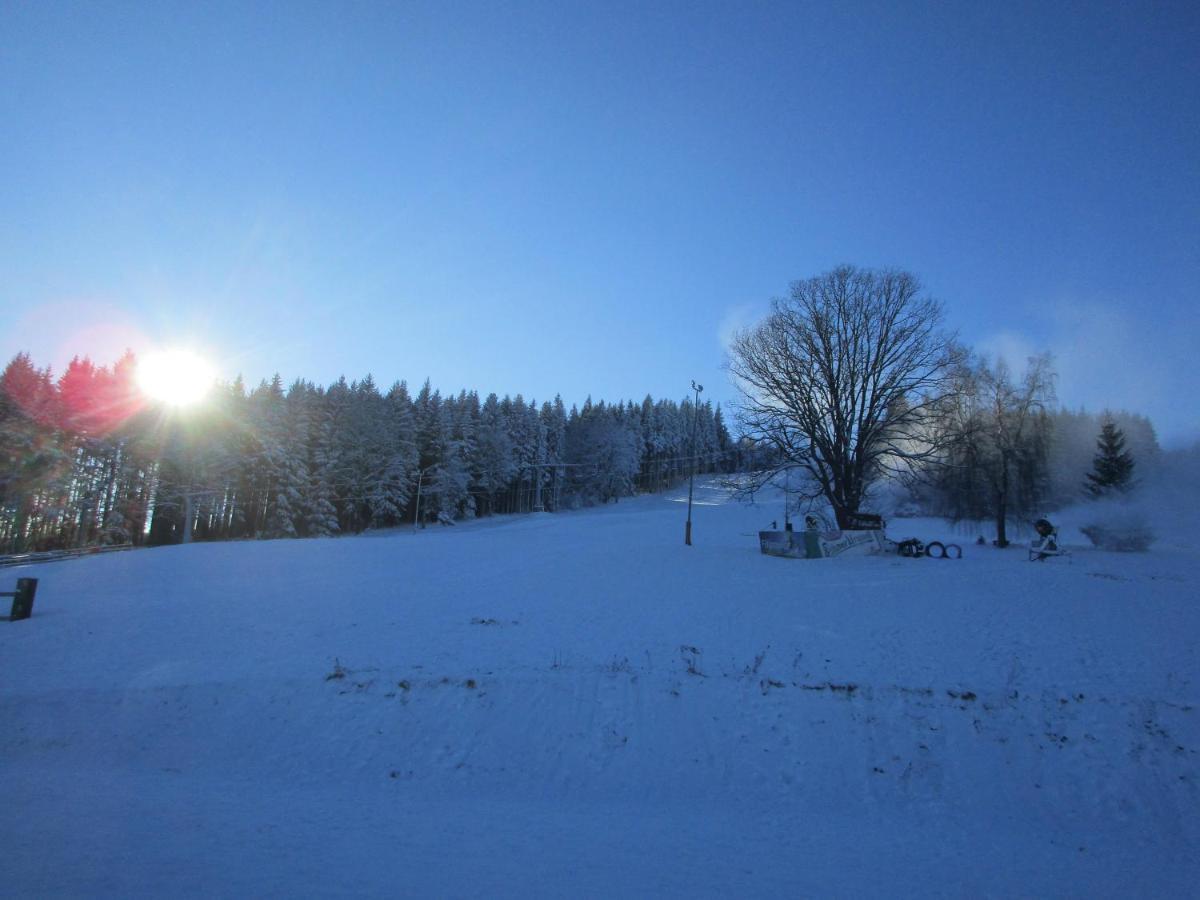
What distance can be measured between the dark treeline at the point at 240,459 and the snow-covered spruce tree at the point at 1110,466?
27.9m

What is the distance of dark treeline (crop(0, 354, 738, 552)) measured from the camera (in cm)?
4103

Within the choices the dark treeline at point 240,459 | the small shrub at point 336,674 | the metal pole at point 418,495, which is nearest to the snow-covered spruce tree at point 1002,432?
the dark treeline at point 240,459

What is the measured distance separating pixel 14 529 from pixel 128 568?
29984 mm

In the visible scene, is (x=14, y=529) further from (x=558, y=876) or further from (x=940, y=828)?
(x=940, y=828)

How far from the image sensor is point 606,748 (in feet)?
28.6

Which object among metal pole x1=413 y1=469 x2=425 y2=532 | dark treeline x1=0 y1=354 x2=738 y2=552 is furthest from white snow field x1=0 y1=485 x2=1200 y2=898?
metal pole x1=413 y1=469 x2=425 y2=532

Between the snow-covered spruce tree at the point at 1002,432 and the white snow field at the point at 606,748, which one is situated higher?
the snow-covered spruce tree at the point at 1002,432

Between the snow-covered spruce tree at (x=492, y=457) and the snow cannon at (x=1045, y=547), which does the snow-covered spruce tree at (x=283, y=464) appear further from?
the snow cannon at (x=1045, y=547)

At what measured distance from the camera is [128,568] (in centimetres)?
2436

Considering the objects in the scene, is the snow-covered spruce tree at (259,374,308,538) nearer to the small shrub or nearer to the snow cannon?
the small shrub

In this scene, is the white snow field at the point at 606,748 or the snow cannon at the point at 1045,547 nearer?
the white snow field at the point at 606,748

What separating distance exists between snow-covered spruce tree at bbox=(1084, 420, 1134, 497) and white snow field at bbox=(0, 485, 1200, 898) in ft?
103

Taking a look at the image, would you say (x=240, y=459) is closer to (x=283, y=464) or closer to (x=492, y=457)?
(x=283, y=464)

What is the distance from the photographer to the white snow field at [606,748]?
5.86m
